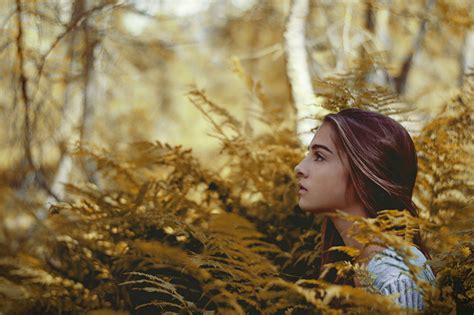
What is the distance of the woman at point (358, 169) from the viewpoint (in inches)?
86.3

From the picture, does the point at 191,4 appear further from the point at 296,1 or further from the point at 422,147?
the point at 422,147

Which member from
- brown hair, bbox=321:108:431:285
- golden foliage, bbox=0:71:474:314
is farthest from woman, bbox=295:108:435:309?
golden foliage, bbox=0:71:474:314

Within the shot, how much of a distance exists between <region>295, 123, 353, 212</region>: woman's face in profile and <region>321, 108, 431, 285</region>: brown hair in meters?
0.04

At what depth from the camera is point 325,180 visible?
2.25 m

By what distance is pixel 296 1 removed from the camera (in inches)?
158

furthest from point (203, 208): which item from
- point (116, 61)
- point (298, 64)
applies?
point (116, 61)

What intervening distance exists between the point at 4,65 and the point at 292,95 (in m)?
1.91

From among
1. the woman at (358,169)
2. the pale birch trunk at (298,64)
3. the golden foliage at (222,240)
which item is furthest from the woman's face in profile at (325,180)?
the pale birch trunk at (298,64)

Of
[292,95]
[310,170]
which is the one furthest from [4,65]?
[310,170]

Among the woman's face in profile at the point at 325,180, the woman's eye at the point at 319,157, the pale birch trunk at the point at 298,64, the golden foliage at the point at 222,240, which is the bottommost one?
the golden foliage at the point at 222,240

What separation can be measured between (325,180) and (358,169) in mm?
141

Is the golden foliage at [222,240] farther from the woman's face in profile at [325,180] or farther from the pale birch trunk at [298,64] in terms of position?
the pale birch trunk at [298,64]

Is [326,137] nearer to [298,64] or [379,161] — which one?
[379,161]

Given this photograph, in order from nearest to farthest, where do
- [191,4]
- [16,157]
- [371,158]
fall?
[371,158], [16,157], [191,4]
